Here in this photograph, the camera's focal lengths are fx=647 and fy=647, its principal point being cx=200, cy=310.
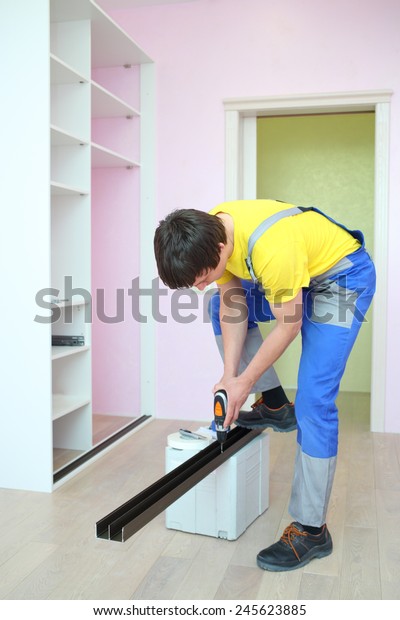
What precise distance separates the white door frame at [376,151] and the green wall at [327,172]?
1.23m

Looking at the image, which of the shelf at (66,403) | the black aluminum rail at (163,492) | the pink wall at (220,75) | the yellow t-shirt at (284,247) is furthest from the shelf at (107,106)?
the black aluminum rail at (163,492)

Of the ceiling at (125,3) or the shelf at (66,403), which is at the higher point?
the ceiling at (125,3)

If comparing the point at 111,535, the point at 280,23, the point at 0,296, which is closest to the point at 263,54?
the point at 280,23

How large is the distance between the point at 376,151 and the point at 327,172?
144 centimetres

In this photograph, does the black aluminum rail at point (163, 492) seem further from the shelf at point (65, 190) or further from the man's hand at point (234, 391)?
the shelf at point (65, 190)

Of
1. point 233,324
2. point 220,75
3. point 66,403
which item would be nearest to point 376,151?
point 220,75

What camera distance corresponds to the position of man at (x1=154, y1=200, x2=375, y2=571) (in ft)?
5.67

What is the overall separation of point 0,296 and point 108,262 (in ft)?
4.68

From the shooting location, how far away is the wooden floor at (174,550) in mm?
1866

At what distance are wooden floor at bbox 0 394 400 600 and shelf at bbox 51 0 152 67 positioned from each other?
2.15 m

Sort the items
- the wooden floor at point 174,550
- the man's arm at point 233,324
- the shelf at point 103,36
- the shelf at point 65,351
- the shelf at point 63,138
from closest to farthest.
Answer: the wooden floor at point 174,550
the man's arm at point 233,324
the shelf at point 63,138
the shelf at point 65,351
the shelf at point 103,36

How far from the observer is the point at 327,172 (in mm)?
5137

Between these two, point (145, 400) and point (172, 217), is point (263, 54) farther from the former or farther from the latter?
point (172, 217)

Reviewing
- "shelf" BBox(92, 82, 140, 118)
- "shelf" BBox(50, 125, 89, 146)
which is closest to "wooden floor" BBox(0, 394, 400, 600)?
"shelf" BBox(50, 125, 89, 146)
